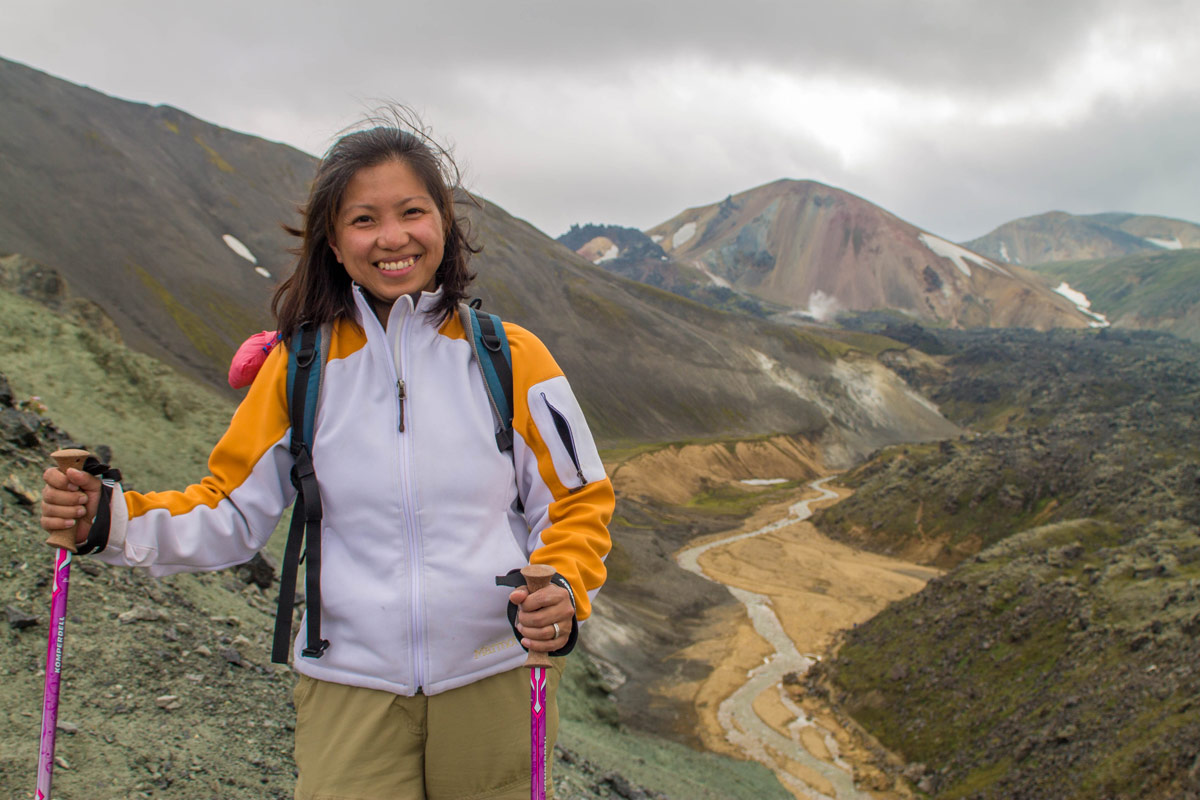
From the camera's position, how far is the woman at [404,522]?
2715 millimetres

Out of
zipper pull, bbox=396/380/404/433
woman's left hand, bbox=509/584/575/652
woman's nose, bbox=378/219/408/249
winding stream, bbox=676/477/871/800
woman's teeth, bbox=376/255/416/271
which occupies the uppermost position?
woman's nose, bbox=378/219/408/249

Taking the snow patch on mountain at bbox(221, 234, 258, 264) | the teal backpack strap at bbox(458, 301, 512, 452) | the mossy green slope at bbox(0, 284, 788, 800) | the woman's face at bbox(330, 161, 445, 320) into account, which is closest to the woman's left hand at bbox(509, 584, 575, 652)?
the teal backpack strap at bbox(458, 301, 512, 452)

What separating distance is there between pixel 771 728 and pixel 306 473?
18.2 m

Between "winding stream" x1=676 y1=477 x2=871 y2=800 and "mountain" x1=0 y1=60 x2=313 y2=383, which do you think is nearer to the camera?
"winding stream" x1=676 y1=477 x2=871 y2=800

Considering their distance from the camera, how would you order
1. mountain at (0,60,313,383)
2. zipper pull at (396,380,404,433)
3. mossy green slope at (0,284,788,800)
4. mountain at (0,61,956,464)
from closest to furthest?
zipper pull at (396,380,404,433) < mossy green slope at (0,284,788,800) < mountain at (0,60,313,383) < mountain at (0,61,956,464)

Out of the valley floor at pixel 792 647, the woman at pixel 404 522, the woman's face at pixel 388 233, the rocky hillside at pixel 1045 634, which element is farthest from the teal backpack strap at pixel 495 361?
the valley floor at pixel 792 647

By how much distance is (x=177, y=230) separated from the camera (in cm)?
6194

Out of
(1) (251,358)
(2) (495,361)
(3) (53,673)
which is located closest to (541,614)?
(2) (495,361)

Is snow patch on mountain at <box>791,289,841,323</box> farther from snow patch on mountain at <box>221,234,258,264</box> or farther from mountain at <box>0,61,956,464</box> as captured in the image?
snow patch on mountain at <box>221,234,258,264</box>

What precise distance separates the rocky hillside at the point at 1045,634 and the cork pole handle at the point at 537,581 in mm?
11511

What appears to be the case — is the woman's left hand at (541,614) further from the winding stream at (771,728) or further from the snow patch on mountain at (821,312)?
the snow patch on mountain at (821,312)

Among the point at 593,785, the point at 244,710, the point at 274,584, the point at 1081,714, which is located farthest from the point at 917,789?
the point at 244,710

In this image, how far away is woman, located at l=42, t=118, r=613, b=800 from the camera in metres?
2.71

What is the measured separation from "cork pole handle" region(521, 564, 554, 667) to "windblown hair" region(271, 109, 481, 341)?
3.30 feet
